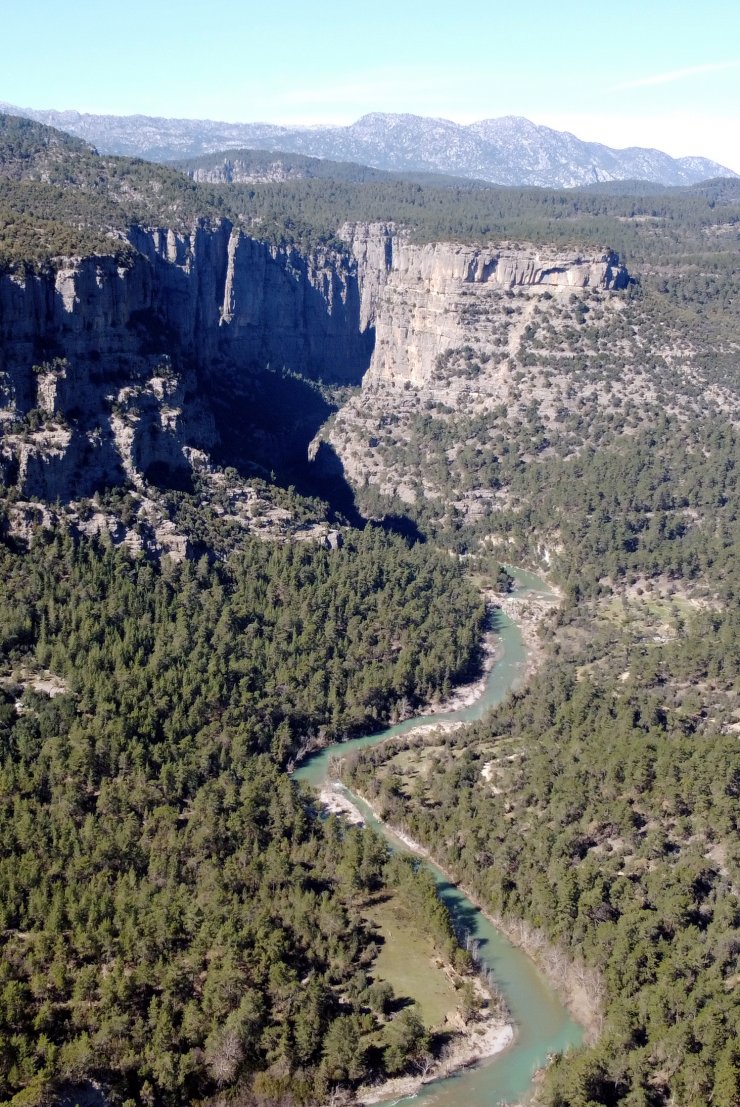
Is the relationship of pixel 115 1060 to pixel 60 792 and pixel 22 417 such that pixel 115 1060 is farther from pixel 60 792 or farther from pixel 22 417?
pixel 22 417

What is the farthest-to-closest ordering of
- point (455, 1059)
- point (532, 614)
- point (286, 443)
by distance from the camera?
point (286, 443) → point (532, 614) → point (455, 1059)

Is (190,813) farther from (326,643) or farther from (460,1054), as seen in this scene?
(326,643)

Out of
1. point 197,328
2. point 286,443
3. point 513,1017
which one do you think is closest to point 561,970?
point 513,1017

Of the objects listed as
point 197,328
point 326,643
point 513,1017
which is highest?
point 197,328

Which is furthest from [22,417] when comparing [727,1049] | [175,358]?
[727,1049]

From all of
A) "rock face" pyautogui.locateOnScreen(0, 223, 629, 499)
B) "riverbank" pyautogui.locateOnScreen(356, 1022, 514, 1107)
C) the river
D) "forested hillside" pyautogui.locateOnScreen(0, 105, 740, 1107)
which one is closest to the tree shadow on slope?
"forested hillside" pyautogui.locateOnScreen(0, 105, 740, 1107)

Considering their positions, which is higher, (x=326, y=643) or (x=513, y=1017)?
(x=326, y=643)

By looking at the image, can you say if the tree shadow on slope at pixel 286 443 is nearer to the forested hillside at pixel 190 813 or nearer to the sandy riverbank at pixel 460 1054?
the forested hillside at pixel 190 813
